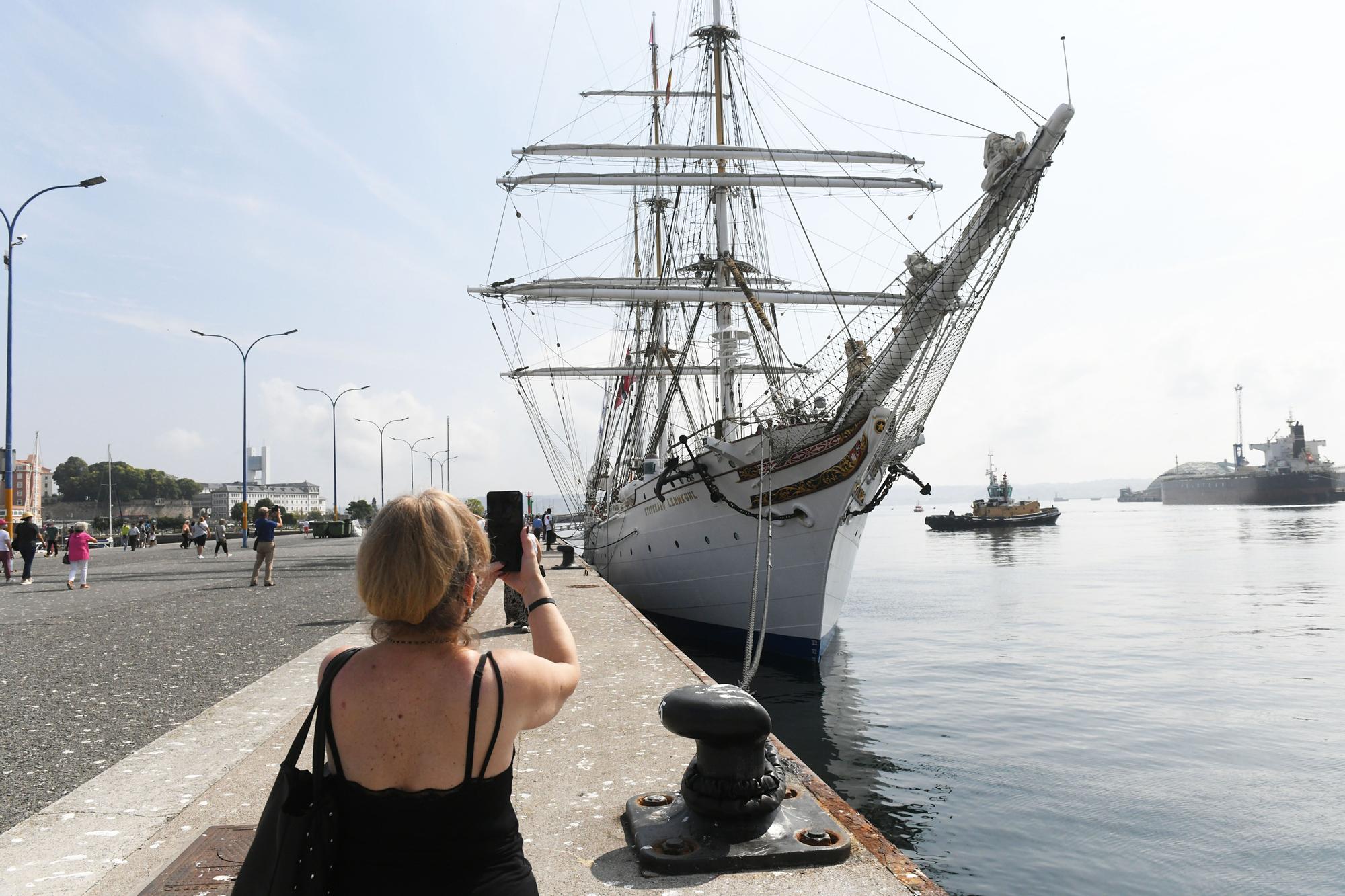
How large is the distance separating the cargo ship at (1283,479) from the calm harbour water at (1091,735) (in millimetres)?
110990

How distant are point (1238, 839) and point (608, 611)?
304 inches

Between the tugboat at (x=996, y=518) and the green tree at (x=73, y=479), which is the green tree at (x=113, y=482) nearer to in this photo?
the green tree at (x=73, y=479)

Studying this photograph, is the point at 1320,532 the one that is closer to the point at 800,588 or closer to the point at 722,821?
the point at 800,588

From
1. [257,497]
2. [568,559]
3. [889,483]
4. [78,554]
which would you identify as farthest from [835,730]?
[257,497]

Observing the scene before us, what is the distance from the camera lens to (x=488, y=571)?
6.62 feet

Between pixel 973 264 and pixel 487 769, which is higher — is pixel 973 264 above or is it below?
above

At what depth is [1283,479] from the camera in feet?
391

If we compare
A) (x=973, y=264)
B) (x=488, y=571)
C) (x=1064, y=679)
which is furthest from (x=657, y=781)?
(x=1064, y=679)

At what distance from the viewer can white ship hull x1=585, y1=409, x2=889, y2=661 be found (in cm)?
1530

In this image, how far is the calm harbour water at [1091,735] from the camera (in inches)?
286

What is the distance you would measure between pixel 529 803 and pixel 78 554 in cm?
1823

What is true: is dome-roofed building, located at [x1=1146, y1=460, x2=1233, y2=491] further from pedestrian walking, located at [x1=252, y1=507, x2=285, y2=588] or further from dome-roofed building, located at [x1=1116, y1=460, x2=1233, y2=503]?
pedestrian walking, located at [x1=252, y1=507, x2=285, y2=588]

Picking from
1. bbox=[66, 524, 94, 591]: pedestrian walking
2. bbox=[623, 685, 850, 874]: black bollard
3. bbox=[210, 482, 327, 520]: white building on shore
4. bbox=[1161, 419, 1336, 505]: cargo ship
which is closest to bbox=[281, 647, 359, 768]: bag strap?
bbox=[623, 685, 850, 874]: black bollard

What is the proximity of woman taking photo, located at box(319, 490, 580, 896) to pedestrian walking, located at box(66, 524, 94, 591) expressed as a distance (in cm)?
1998
